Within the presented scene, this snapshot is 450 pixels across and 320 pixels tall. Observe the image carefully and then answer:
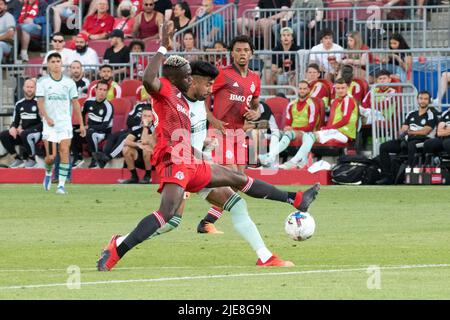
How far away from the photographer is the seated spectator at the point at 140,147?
26.5 m

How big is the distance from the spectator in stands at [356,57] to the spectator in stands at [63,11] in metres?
8.03

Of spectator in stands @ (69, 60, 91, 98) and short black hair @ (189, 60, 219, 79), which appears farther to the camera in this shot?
spectator in stands @ (69, 60, 91, 98)

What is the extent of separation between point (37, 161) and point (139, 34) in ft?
16.1

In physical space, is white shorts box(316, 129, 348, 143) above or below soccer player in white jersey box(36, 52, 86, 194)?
below

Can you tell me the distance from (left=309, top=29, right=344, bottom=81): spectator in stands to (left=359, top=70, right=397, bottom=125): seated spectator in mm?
1147

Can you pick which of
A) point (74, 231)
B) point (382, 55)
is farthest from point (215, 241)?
point (382, 55)

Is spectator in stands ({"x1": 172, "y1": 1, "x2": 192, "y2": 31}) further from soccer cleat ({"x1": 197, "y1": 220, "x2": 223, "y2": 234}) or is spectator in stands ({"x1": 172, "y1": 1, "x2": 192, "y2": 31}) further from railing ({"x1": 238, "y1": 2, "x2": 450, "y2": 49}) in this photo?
soccer cleat ({"x1": 197, "y1": 220, "x2": 223, "y2": 234})

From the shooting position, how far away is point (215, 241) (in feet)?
53.5

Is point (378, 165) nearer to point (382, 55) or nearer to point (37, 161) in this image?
point (382, 55)

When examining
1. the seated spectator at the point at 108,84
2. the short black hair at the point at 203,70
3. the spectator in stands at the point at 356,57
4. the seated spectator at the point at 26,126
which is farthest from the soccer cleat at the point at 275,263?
the seated spectator at the point at 26,126

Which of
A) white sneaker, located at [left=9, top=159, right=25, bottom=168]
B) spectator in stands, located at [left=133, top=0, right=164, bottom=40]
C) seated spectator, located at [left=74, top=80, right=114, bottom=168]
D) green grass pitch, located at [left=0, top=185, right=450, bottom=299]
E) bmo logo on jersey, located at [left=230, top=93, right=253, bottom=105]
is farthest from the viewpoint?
spectator in stands, located at [left=133, top=0, right=164, bottom=40]

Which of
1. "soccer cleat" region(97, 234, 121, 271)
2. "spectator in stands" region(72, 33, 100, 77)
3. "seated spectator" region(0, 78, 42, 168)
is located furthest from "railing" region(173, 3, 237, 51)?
"soccer cleat" region(97, 234, 121, 271)

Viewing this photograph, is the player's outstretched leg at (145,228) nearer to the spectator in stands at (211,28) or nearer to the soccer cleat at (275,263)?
the soccer cleat at (275,263)

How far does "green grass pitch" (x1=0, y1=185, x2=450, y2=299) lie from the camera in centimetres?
1149
